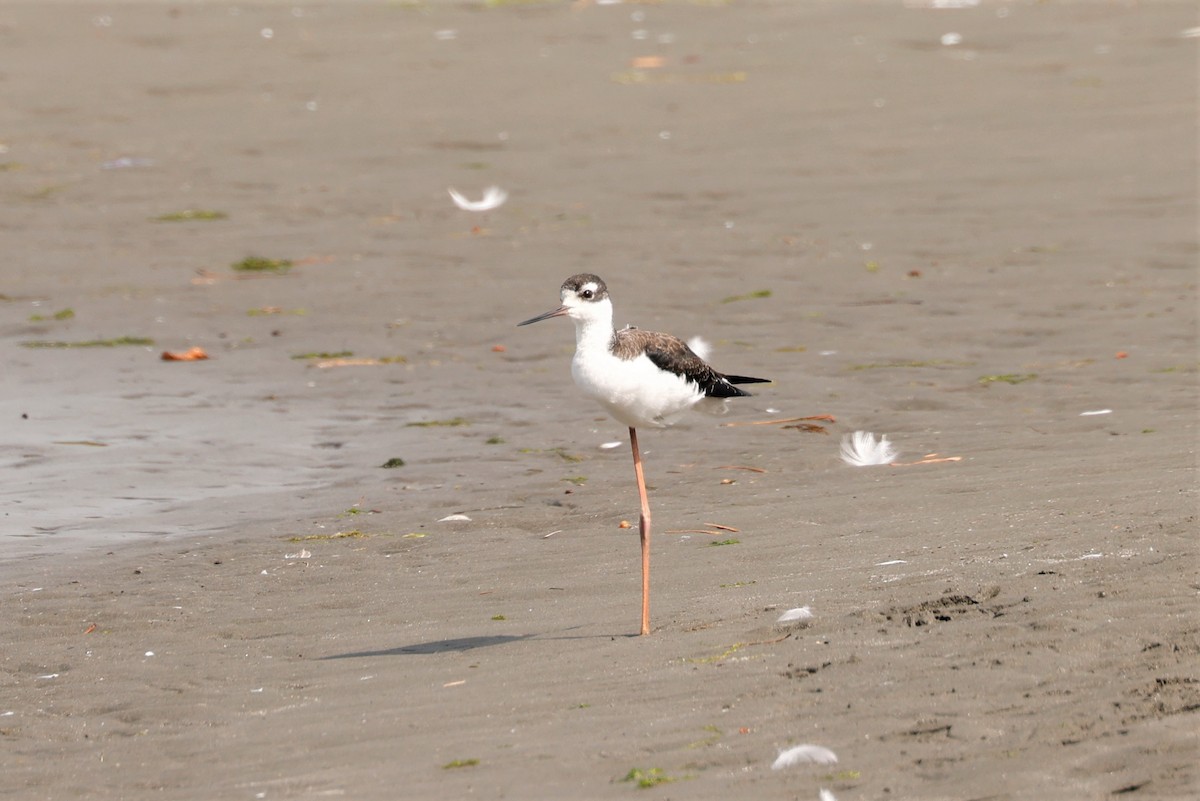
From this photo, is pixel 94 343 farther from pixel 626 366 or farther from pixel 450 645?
pixel 626 366

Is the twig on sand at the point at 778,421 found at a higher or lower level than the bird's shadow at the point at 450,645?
lower

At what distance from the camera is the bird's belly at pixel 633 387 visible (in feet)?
19.8

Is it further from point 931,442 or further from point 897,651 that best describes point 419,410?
point 897,651

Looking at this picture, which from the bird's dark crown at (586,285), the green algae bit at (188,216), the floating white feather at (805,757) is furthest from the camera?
the green algae bit at (188,216)

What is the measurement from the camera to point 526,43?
736 inches

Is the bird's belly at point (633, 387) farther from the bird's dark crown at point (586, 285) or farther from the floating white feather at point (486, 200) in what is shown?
the floating white feather at point (486, 200)

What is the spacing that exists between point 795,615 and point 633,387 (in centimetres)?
104

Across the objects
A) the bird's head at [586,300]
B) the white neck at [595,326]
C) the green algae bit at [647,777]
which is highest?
the bird's head at [586,300]

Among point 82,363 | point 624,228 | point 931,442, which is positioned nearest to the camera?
point 931,442

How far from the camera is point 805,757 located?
4406 mm

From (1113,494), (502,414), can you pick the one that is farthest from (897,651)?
(502,414)

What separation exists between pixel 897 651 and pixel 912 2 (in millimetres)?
15851

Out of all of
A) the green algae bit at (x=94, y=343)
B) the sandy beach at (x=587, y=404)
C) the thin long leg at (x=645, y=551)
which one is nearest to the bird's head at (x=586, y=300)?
the thin long leg at (x=645, y=551)

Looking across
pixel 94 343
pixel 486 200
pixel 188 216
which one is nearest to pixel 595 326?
pixel 94 343
